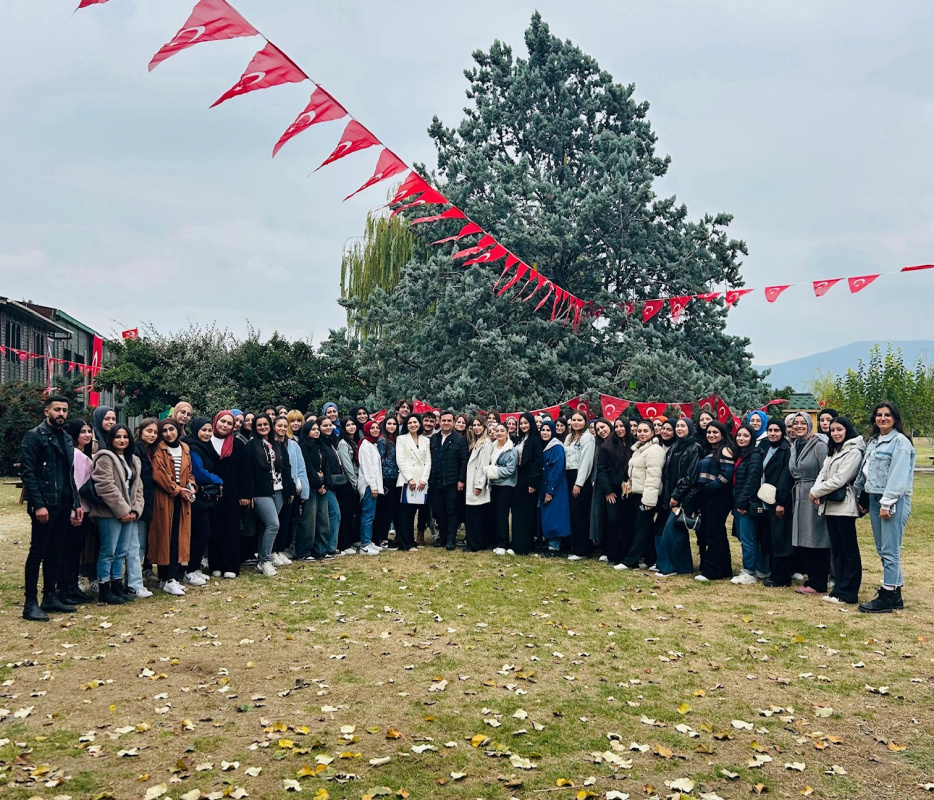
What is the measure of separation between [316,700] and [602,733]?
187 centimetres

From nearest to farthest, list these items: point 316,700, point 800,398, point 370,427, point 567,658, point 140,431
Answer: point 316,700 < point 567,658 < point 140,431 < point 370,427 < point 800,398

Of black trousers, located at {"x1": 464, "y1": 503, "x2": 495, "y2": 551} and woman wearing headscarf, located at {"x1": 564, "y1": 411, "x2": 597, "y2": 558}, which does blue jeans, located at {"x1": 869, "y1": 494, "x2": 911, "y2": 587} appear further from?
black trousers, located at {"x1": 464, "y1": 503, "x2": 495, "y2": 551}

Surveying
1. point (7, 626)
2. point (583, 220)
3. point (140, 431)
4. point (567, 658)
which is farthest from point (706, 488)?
point (583, 220)

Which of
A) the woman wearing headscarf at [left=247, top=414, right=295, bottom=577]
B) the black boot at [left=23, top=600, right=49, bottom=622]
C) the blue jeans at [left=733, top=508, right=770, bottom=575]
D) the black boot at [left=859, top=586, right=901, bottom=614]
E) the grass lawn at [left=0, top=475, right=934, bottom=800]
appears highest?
the woman wearing headscarf at [left=247, top=414, right=295, bottom=577]

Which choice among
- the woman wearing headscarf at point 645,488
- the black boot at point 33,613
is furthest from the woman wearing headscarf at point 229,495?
the woman wearing headscarf at point 645,488

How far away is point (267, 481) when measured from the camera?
376 inches

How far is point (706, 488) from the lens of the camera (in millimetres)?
9336

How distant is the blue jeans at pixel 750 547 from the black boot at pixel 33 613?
23.4ft

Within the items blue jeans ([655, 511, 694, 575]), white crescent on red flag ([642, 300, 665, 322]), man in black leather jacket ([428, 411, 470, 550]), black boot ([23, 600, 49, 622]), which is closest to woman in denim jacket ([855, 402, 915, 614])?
blue jeans ([655, 511, 694, 575])

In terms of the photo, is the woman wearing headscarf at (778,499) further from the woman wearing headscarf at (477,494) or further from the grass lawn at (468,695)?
the woman wearing headscarf at (477,494)

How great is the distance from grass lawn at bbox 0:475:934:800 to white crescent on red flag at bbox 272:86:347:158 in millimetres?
4591

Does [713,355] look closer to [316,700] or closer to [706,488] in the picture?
[706,488]

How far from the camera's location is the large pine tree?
53.3 feet

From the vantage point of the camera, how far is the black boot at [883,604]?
7.77 metres
